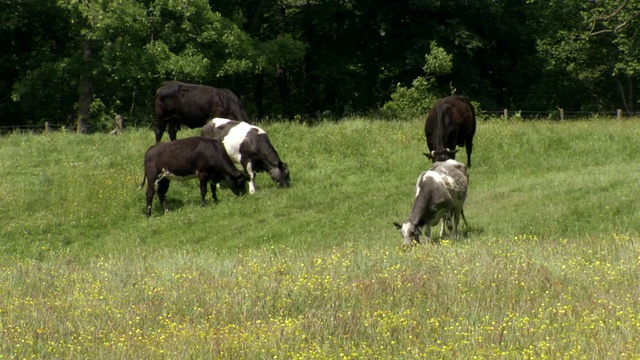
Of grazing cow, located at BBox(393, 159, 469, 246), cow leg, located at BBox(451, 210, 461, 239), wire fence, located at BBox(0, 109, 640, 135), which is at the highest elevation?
grazing cow, located at BBox(393, 159, 469, 246)

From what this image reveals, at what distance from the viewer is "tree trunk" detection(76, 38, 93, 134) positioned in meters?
42.3

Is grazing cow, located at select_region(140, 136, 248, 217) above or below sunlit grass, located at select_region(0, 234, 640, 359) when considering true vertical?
below

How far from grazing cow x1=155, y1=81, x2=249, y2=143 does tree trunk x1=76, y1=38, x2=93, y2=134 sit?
44.8 feet

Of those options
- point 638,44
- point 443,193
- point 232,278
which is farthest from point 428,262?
point 638,44

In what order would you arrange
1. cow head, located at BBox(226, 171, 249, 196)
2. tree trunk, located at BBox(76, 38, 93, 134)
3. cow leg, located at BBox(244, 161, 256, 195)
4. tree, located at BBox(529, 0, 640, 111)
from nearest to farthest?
cow head, located at BBox(226, 171, 249, 196), cow leg, located at BBox(244, 161, 256, 195), tree trunk, located at BBox(76, 38, 93, 134), tree, located at BBox(529, 0, 640, 111)

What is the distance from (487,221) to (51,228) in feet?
36.4

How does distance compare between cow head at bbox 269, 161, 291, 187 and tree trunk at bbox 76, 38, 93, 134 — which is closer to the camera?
cow head at bbox 269, 161, 291, 187

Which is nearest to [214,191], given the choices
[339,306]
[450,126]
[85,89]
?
[450,126]

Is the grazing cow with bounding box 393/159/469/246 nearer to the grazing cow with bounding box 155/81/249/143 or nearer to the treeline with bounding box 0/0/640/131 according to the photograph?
the grazing cow with bounding box 155/81/249/143

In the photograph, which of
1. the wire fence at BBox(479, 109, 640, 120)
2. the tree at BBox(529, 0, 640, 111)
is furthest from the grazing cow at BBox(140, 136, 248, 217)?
the tree at BBox(529, 0, 640, 111)

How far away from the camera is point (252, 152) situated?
86.5 ft

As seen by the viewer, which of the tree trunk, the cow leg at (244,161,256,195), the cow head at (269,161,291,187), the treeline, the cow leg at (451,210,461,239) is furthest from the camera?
the tree trunk

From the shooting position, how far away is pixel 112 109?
46000 millimetres

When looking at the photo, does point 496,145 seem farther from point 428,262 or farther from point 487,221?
point 428,262
